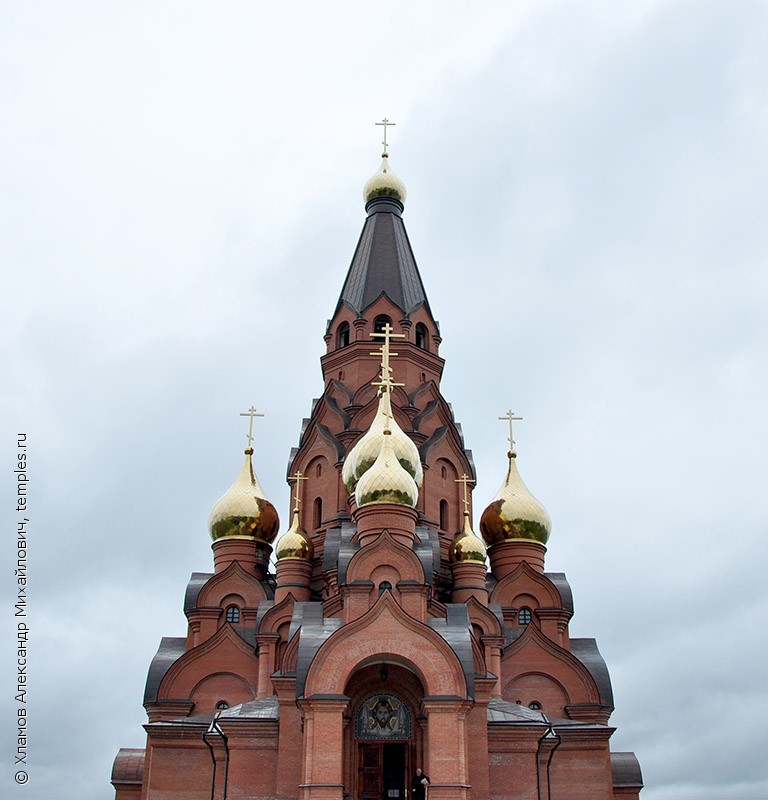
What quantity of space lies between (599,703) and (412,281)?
1181 centimetres

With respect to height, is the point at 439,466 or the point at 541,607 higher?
the point at 439,466

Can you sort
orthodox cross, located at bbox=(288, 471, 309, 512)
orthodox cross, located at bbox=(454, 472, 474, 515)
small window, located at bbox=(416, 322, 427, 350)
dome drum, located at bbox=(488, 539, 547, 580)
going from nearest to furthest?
orthodox cross, located at bbox=(454, 472, 474, 515), orthodox cross, located at bbox=(288, 471, 309, 512), dome drum, located at bbox=(488, 539, 547, 580), small window, located at bbox=(416, 322, 427, 350)

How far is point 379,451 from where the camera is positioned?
19.8 metres

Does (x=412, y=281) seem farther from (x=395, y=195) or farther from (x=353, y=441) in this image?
(x=353, y=441)

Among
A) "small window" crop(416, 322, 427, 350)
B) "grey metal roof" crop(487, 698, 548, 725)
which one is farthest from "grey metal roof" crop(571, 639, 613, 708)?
"small window" crop(416, 322, 427, 350)

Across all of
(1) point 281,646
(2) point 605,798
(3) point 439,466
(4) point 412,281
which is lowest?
(2) point 605,798

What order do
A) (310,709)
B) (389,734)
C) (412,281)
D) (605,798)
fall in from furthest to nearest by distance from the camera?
(412,281), (605,798), (389,734), (310,709)

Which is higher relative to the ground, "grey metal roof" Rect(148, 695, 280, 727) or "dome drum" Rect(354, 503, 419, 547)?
"dome drum" Rect(354, 503, 419, 547)

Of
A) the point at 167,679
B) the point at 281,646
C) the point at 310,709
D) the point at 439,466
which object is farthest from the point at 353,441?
the point at 310,709

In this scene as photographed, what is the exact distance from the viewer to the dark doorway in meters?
17.3

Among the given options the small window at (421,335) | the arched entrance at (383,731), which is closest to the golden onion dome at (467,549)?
the arched entrance at (383,731)

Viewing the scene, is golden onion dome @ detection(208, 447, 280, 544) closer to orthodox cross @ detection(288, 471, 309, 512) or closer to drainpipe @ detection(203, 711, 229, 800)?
orthodox cross @ detection(288, 471, 309, 512)

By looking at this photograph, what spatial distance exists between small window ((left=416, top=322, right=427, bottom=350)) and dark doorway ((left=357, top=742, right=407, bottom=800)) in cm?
1094

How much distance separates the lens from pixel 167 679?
21547mm
